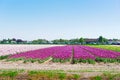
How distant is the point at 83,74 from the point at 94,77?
68 cm

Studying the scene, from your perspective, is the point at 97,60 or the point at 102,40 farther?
the point at 102,40

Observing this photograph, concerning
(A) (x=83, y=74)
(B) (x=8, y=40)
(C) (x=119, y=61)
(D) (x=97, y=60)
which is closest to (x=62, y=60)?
(D) (x=97, y=60)

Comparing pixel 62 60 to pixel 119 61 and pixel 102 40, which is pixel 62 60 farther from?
pixel 102 40

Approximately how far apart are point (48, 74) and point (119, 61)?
41.3 feet

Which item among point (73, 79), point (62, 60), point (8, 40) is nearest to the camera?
point (73, 79)

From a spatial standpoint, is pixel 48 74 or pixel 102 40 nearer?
pixel 48 74

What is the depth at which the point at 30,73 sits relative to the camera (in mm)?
13148

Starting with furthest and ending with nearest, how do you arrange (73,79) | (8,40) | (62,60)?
1. (8,40)
2. (62,60)
3. (73,79)

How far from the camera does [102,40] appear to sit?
6486 inches

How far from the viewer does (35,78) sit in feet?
41.8

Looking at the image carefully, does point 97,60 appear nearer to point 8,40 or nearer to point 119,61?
point 119,61

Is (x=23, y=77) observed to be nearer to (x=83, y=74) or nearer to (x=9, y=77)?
(x=9, y=77)

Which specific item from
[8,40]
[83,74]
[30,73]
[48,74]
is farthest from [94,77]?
[8,40]

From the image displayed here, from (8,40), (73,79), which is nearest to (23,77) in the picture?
(73,79)
